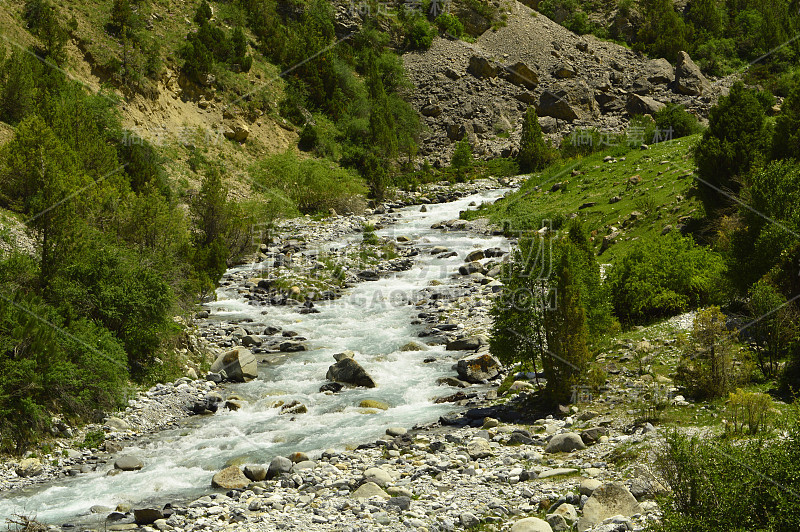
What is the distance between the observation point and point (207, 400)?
16.8 m

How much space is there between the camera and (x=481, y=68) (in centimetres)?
6631

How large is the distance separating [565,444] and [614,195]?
853 inches

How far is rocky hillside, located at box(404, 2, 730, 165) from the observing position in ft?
198

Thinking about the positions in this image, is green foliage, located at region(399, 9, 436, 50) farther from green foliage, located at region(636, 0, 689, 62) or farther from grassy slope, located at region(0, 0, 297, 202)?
green foliage, located at region(636, 0, 689, 62)

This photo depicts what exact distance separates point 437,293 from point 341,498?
48.7ft

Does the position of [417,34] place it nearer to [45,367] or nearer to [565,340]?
[565,340]

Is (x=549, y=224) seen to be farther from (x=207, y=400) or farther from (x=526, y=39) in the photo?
(x=526, y=39)

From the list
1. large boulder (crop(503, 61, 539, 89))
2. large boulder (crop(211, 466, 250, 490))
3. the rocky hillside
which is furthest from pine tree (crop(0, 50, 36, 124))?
large boulder (crop(503, 61, 539, 89))

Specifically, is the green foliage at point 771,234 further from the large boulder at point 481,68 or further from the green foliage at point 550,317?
the large boulder at point 481,68

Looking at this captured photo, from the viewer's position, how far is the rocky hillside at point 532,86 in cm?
6028

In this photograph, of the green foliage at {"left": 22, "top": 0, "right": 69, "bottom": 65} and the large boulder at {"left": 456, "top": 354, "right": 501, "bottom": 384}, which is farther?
the green foliage at {"left": 22, "top": 0, "right": 69, "bottom": 65}

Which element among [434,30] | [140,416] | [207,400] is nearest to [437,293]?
[207,400]

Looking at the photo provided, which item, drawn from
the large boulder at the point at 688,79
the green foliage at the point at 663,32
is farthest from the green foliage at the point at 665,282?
the green foliage at the point at 663,32

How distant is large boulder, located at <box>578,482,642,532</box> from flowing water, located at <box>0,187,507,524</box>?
19.6 feet
